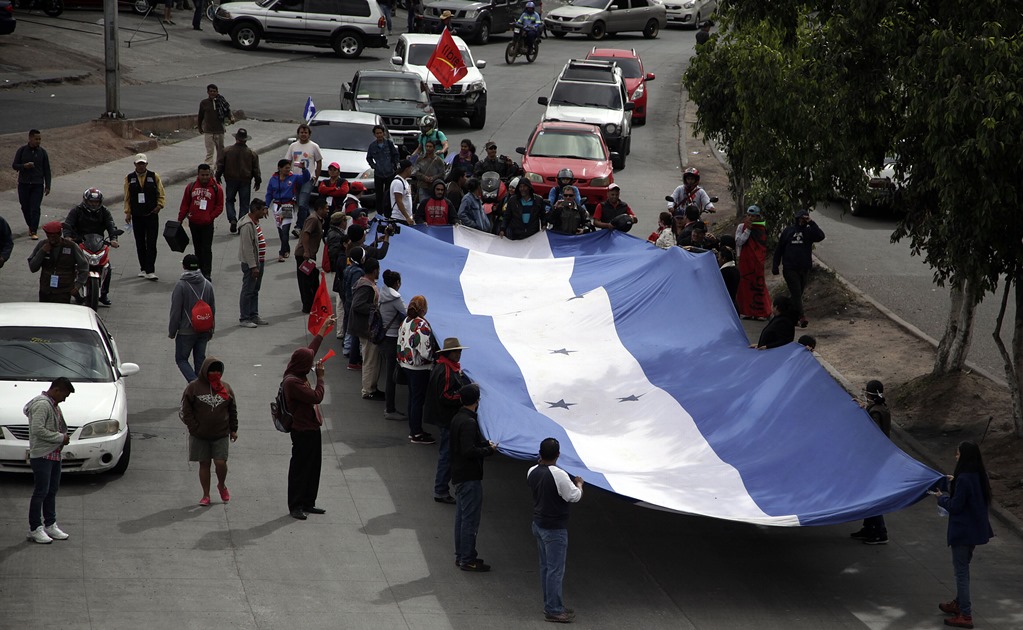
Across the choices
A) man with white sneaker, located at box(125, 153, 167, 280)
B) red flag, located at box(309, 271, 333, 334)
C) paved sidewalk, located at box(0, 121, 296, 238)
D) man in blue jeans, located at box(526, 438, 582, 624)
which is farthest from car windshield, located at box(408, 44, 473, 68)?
man in blue jeans, located at box(526, 438, 582, 624)

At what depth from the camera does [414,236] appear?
17.5 metres

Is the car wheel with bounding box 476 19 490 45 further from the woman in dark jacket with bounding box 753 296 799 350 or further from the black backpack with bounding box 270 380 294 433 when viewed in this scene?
the black backpack with bounding box 270 380 294 433

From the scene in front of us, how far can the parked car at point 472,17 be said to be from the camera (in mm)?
45250

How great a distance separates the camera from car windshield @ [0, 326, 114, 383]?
12.2 m

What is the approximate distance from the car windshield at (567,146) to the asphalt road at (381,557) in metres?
12.2

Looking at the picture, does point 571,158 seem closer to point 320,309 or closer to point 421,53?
point 421,53

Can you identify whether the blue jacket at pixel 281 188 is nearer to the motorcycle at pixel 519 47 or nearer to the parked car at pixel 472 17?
the motorcycle at pixel 519 47

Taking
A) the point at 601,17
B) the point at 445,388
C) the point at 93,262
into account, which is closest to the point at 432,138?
the point at 93,262

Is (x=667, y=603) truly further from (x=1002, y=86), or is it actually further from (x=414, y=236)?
(x=414, y=236)

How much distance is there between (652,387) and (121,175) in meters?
15.8

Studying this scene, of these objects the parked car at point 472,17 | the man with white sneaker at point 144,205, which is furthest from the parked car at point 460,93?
the man with white sneaker at point 144,205

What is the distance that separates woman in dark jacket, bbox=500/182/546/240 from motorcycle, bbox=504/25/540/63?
25958mm

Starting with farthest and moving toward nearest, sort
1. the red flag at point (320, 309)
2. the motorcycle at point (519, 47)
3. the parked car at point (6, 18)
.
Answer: the motorcycle at point (519, 47) < the parked car at point (6, 18) < the red flag at point (320, 309)

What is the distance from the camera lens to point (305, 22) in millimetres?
41156
